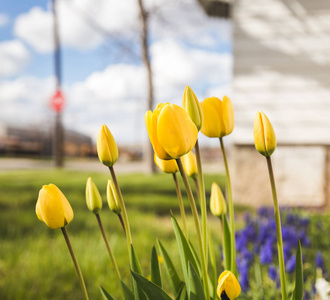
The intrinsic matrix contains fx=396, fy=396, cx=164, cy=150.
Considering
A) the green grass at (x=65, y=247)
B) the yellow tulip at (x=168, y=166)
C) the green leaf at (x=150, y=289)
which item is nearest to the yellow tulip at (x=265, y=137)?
the yellow tulip at (x=168, y=166)

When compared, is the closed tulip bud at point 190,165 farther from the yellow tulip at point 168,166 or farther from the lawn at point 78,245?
the lawn at point 78,245

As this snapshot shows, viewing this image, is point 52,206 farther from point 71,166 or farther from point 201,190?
point 71,166

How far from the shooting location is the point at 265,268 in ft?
8.36

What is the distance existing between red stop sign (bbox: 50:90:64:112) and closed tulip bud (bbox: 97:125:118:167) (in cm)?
1055

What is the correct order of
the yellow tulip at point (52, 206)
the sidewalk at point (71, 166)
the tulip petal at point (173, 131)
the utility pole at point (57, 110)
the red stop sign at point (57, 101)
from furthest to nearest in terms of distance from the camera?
the sidewalk at point (71, 166) < the utility pole at point (57, 110) < the red stop sign at point (57, 101) < the yellow tulip at point (52, 206) < the tulip petal at point (173, 131)

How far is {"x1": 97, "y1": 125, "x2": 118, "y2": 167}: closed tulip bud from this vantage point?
0.82 metres

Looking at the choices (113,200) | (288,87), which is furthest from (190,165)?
(288,87)

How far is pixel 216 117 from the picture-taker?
2.89 ft

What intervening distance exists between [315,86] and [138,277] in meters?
4.83

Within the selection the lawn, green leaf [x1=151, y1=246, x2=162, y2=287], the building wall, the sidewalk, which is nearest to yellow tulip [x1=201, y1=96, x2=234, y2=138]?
green leaf [x1=151, y1=246, x2=162, y2=287]

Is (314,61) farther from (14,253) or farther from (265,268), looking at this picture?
(14,253)

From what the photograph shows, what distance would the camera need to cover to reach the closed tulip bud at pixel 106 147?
2.69 feet

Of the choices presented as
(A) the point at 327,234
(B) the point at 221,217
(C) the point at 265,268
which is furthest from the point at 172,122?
(A) the point at 327,234

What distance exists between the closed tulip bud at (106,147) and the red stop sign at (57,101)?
34.6 feet
